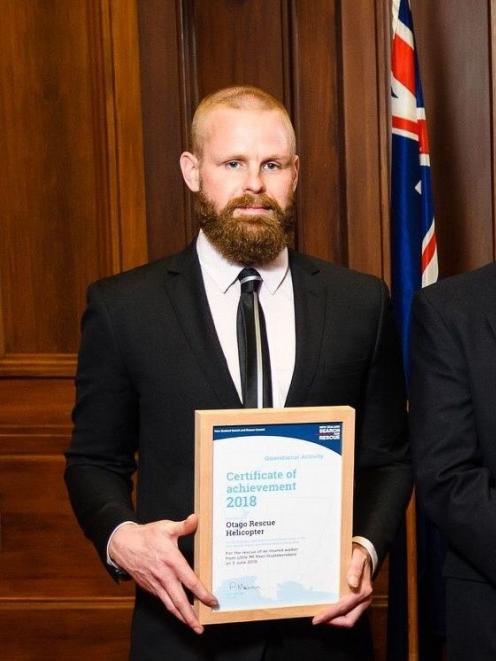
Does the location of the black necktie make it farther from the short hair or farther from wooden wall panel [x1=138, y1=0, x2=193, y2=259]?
wooden wall panel [x1=138, y1=0, x2=193, y2=259]

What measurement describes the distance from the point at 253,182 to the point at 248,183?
12 millimetres

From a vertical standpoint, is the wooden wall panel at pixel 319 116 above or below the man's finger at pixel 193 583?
above

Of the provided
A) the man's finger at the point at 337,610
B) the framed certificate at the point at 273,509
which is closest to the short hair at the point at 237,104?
the framed certificate at the point at 273,509

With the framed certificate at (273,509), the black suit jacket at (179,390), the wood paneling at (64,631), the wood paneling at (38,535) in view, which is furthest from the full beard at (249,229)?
the wood paneling at (64,631)

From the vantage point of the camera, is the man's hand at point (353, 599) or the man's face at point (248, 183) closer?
the man's hand at point (353, 599)

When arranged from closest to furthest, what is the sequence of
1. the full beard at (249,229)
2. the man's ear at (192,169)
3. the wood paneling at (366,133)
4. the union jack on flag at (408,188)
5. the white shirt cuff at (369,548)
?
the white shirt cuff at (369,548) < the full beard at (249,229) < the man's ear at (192,169) < the union jack on flag at (408,188) < the wood paneling at (366,133)

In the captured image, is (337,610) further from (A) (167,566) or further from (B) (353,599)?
(A) (167,566)

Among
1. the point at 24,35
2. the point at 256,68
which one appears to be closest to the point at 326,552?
the point at 256,68

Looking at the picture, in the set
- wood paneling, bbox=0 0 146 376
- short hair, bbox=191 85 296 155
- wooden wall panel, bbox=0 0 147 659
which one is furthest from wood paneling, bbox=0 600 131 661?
short hair, bbox=191 85 296 155

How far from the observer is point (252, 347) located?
1.91 meters

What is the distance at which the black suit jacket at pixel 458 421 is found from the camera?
1698 mm

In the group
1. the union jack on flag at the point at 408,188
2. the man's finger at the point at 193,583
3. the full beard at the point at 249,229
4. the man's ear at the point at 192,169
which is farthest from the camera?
the union jack on flag at the point at 408,188

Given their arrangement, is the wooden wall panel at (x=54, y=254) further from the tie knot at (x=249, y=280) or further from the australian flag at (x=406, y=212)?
the tie knot at (x=249, y=280)

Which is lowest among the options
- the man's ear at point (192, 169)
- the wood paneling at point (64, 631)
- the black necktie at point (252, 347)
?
the wood paneling at point (64, 631)
